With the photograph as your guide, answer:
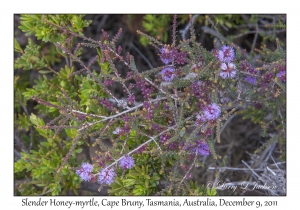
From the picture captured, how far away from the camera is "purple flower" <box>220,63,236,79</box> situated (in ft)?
7.42

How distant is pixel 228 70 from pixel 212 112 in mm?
280

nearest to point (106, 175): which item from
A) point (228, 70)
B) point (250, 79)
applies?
point (228, 70)

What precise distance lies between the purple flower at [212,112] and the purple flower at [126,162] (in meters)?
0.54

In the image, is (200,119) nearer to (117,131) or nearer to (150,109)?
(150,109)

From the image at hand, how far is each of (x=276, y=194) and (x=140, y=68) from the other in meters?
1.95

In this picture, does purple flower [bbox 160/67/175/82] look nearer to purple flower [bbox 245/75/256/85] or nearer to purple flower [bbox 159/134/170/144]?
purple flower [bbox 159/134/170/144]

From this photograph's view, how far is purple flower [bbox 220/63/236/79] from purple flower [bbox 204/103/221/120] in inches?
7.8

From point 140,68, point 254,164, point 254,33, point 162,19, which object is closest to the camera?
point 254,164

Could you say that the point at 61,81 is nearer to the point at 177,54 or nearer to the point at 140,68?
the point at 177,54

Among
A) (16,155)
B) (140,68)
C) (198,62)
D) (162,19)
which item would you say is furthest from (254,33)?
(16,155)

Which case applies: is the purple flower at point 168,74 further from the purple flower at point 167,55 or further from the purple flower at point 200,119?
the purple flower at point 200,119

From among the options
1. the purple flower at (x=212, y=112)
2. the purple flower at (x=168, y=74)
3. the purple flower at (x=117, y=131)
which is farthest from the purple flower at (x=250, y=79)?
→ the purple flower at (x=117, y=131)

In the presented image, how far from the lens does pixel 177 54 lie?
2.33m

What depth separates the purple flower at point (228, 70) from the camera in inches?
89.0
